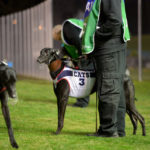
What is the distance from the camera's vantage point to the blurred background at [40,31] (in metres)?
13.0

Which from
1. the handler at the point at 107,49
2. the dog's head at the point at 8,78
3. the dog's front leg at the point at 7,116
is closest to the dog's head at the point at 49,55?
the handler at the point at 107,49

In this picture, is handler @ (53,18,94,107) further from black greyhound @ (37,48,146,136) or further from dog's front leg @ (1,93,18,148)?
dog's front leg @ (1,93,18,148)

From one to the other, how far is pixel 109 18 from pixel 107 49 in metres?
0.35

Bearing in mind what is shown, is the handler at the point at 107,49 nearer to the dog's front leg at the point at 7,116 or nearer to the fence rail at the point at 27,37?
the dog's front leg at the point at 7,116

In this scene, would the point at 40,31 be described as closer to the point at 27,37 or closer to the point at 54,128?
the point at 27,37

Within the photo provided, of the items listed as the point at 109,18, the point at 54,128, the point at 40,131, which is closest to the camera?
the point at 109,18

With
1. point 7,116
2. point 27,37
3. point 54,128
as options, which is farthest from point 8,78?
point 27,37

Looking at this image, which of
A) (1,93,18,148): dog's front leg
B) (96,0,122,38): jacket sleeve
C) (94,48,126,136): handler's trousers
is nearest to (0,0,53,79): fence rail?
(94,48,126,136): handler's trousers

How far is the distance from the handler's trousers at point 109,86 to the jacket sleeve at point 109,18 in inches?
9.8

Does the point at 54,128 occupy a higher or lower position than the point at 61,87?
lower

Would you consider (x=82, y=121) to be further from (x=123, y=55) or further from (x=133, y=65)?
(x=133, y=65)

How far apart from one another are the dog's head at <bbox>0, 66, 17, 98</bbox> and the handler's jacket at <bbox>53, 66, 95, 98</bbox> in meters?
1.42

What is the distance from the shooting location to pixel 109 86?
14.7 feet

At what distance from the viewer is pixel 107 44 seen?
445 centimetres
